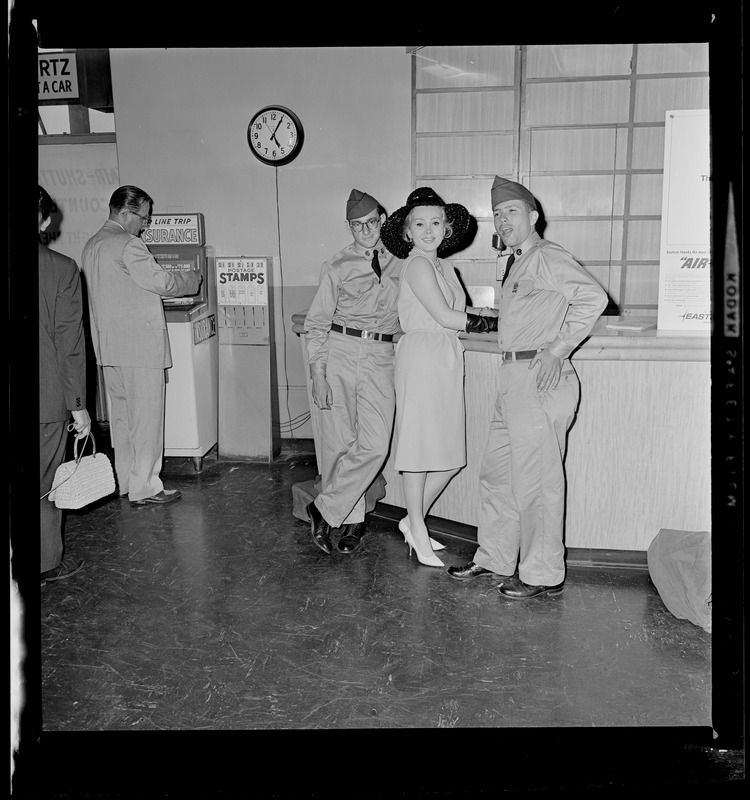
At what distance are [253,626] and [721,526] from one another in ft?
5.46

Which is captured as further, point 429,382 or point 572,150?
point 572,150

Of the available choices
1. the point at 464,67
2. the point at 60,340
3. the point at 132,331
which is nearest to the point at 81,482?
the point at 60,340

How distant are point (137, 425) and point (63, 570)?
107 cm

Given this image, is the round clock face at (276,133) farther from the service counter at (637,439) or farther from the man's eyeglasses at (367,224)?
the service counter at (637,439)

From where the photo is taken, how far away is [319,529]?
3623 mm

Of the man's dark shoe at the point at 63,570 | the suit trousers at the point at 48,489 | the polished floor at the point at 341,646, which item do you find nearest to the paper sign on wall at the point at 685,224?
the polished floor at the point at 341,646

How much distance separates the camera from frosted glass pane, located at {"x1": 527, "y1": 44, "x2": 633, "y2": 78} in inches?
201

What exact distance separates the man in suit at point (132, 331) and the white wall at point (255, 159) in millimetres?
1168

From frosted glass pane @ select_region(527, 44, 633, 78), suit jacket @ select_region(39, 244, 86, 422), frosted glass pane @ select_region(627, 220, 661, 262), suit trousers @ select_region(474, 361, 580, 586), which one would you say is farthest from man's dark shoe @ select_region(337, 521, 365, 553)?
frosted glass pane @ select_region(527, 44, 633, 78)

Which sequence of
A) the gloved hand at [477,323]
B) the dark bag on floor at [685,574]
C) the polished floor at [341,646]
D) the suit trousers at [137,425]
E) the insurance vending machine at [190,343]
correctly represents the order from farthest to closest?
the insurance vending machine at [190,343] → the suit trousers at [137,425] → the gloved hand at [477,323] → the dark bag on floor at [685,574] → the polished floor at [341,646]

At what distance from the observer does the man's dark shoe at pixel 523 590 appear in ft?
9.99

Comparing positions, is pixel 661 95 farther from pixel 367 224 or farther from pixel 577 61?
pixel 367 224

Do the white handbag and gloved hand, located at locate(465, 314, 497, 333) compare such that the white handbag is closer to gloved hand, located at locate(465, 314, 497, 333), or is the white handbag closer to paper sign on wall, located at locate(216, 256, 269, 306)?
gloved hand, located at locate(465, 314, 497, 333)

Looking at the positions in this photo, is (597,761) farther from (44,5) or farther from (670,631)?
(44,5)
